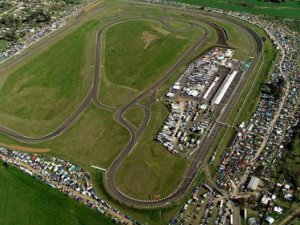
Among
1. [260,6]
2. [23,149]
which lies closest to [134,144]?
[23,149]

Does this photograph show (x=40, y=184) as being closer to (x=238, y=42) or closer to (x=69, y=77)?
(x=69, y=77)

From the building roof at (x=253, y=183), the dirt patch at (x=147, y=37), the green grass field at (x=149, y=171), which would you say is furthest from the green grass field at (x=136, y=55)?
the building roof at (x=253, y=183)

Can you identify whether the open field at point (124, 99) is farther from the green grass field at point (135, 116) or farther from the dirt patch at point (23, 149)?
the dirt patch at point (23, 149)

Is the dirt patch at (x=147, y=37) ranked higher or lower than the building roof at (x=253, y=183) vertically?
higher

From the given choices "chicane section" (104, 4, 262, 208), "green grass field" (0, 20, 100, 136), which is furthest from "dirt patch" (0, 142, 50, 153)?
"chicane section" (104, 4, 262, 208)

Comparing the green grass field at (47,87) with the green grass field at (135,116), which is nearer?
the green grass field at (135,116)

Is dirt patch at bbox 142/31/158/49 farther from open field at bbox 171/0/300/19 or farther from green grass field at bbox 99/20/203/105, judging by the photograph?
open field at bbox 171/0/300/19
